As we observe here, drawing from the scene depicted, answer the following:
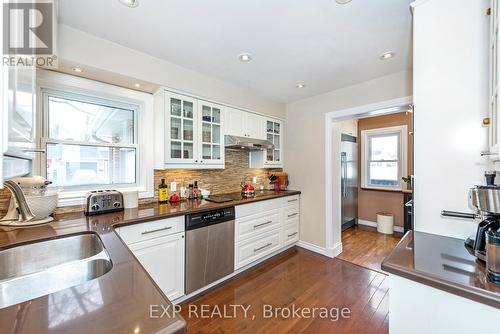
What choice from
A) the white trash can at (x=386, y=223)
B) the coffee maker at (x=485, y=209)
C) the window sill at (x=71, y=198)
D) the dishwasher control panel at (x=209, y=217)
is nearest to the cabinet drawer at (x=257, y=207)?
the dishwasher control panel at (x=209, y=217)

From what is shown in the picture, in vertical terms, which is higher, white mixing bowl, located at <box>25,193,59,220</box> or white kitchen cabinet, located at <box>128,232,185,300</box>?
white mixing bowl, located at <box>25,193,59,220</box>

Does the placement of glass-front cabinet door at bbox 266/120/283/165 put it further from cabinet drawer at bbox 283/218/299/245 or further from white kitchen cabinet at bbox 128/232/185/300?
white kitchen cabinet at bbox 128/232/185/300

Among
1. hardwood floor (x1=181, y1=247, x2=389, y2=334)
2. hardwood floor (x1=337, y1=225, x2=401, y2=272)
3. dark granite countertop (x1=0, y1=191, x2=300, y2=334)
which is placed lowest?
hardwood floor (x1=181, y1=247, x2=389, y2=334)

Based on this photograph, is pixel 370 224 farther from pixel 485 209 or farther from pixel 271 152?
pixel 485 209

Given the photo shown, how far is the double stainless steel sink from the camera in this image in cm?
101

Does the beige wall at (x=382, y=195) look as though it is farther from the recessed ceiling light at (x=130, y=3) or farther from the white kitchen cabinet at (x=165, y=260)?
the recessed ceiling light at (x=130, y=3)

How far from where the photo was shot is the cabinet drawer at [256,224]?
255 cm

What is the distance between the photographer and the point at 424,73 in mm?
1336

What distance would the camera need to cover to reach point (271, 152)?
351 cm

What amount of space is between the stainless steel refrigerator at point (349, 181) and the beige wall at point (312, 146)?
960 millimetres

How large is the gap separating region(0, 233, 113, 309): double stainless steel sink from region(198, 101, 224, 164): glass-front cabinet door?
4.93 feet

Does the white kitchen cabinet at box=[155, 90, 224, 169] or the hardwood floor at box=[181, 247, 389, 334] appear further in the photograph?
the white kitchen cabinet at box=[155, 90, 224, 169]

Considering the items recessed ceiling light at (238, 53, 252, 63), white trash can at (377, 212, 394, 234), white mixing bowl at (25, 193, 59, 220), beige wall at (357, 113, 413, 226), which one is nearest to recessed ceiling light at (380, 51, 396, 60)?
recessed ceiling light at (238, 53, 252, 63)

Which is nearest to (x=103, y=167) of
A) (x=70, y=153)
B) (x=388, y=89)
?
(x=70, y=153)
